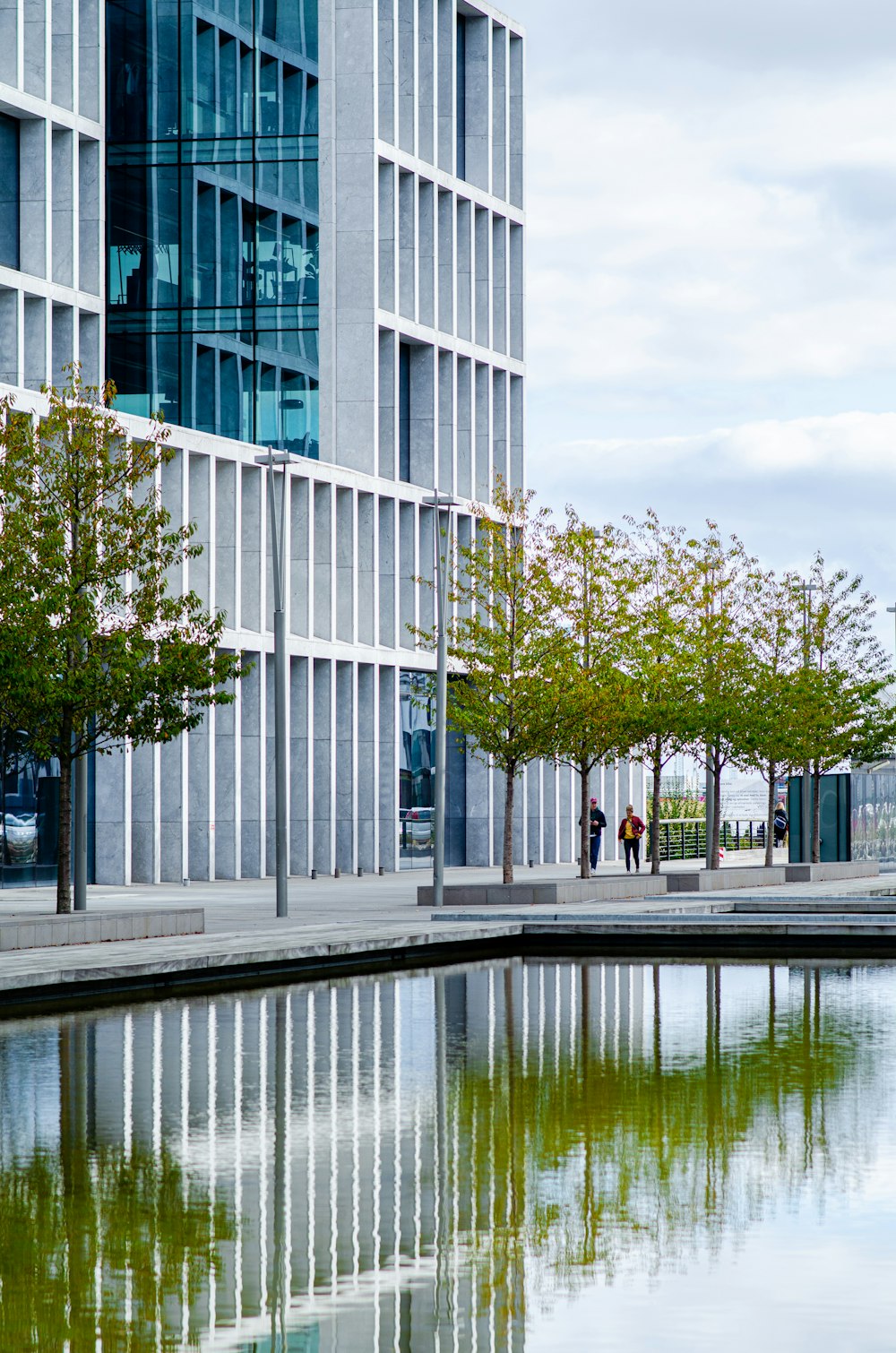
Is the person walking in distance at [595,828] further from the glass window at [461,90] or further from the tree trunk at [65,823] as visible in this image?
the tree trunk at [65,823]

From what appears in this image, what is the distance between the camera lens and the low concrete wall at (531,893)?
3192cm

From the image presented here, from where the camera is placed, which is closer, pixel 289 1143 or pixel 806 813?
pixel 289 1143

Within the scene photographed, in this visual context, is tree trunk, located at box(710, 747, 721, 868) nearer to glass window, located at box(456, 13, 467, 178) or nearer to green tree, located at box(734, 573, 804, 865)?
green tree, located at box(734, 573, 804, 865)

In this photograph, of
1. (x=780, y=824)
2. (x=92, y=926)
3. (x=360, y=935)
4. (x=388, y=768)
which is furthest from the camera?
(x=780, y=824)

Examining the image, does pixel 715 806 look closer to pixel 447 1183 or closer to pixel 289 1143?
pixel 289 1143

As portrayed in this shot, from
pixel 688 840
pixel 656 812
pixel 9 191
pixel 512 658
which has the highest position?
pixel 9 191

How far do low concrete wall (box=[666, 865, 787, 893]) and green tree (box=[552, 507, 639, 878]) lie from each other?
5.38 feet

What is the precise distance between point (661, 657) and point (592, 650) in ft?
12.3

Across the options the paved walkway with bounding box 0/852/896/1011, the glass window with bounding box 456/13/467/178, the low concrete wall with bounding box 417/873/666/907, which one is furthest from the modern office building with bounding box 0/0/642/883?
the low concrete wall with bounding box 417/873/666/907

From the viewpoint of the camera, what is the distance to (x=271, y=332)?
5109 cm

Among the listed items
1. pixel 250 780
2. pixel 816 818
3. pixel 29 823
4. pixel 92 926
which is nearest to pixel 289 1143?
pixel 92 926

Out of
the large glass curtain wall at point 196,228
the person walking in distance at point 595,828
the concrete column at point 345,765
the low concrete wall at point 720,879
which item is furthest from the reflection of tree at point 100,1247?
the person walking in distance at point 595,828

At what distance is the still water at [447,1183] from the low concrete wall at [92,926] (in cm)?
517

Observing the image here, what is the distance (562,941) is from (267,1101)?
13762 millimetres
